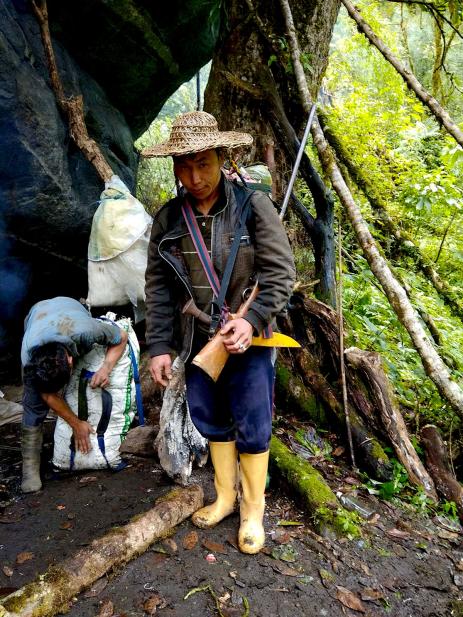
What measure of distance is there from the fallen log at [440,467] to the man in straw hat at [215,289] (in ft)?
6.38

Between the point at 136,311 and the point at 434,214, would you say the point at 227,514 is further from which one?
the point at 434,214

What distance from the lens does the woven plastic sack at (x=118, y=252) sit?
4.11 m

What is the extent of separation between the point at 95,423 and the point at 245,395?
73.3 inches

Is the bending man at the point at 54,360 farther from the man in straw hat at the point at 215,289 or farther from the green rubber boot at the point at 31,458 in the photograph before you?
the man in straw hat at the point at 215,289

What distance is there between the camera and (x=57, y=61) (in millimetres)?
5188

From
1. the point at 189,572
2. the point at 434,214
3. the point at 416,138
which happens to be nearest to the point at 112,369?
the point at 189,572

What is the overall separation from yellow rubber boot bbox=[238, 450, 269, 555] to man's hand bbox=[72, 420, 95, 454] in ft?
5.32

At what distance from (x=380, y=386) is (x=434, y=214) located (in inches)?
166

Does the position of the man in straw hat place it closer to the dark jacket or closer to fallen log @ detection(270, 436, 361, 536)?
the dark jacket

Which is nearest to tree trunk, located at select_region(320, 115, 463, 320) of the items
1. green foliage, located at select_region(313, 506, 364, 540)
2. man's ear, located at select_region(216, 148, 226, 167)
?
green foliage, located at select_region(313, 506, 364, 540)

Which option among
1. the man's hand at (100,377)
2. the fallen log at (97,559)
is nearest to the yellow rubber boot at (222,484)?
the fallen log at (97,559)

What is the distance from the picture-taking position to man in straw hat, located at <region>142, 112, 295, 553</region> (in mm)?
2586

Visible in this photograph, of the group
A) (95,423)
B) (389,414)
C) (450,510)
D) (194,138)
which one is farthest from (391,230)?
(95,423)

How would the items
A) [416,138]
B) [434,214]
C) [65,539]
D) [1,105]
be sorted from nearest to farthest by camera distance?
1. [65,539]
2. [1,105]
3. [434,214]
4. [416,138]
